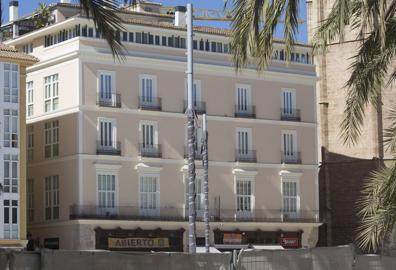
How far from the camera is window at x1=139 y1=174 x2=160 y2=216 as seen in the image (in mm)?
66000

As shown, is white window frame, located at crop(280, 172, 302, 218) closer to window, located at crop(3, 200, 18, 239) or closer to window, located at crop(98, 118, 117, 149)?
window, located at crop(98, 118, 117, 149)

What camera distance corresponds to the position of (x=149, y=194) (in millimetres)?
66312

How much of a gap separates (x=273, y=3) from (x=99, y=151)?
48037 millimetres

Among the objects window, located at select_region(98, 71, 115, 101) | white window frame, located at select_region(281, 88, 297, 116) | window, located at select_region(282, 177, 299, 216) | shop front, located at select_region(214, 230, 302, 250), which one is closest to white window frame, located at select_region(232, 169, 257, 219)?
shop front, located at select_region(214, 230, 302, 250)

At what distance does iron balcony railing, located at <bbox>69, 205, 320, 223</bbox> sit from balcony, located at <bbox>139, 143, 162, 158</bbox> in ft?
10.8

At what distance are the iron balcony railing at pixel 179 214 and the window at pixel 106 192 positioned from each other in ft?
0.43

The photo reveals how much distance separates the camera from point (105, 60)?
65.0 metres

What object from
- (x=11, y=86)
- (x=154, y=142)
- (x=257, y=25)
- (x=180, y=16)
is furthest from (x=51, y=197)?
(x=257, y=25)

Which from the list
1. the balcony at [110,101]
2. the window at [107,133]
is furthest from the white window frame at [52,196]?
the balcony at [110,101]

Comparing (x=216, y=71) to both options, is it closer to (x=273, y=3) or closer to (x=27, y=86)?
(x=27, y=86)

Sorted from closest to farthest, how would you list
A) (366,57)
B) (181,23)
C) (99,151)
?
(366,57) → (99,151) → (181,23)

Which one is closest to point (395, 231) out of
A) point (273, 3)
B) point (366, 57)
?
point (366, 57)

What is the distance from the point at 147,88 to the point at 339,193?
18912 mm

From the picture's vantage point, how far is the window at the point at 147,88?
66.7 meters
